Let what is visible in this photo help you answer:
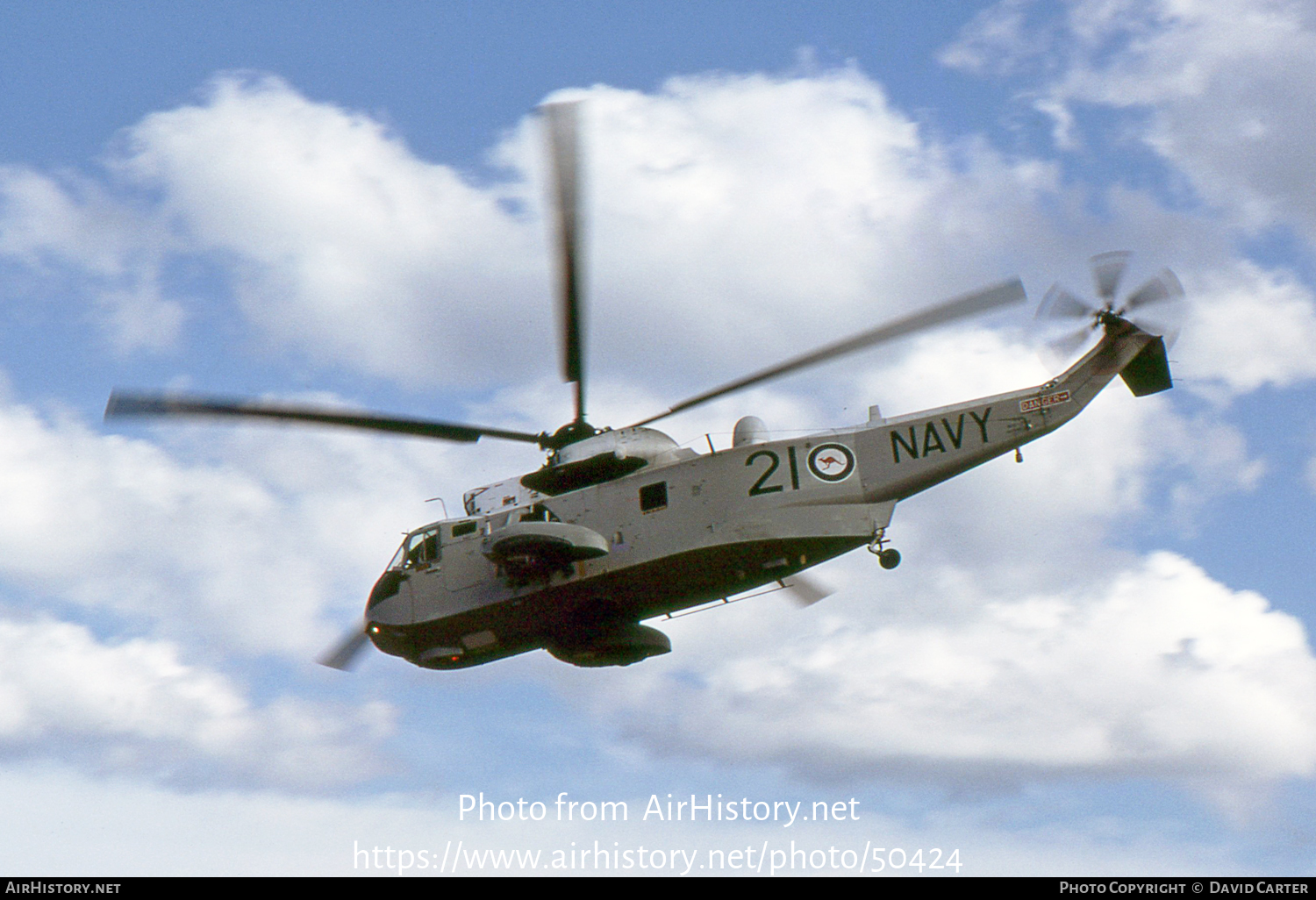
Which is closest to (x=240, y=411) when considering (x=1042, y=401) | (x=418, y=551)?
(x=418, y=551)

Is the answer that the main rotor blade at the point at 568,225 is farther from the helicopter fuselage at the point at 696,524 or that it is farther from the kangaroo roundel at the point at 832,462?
the kangaroo roundel at the point at 832,462

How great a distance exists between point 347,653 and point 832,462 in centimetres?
1321

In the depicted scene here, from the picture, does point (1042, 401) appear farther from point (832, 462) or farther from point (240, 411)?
point (240, 411)

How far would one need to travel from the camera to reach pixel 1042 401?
29.7 m

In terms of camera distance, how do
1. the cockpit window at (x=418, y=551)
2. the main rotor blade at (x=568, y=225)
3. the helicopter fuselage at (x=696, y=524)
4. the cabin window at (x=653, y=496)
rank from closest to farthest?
the main rotor blade at (x=568, y=225)
the helicopter fuselage at (x=696, y=524)
the cabin window at (x=653, y=496)
the cockpit window at (x=418, y=551)

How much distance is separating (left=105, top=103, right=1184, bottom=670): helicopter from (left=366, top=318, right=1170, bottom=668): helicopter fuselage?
0.03 meters

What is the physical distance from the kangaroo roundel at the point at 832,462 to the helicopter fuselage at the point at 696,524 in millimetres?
26

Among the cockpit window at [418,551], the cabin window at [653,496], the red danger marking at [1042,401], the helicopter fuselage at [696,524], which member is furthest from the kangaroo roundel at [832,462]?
the cockpit window at [418,551]

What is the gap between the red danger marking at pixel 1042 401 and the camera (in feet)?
97.2

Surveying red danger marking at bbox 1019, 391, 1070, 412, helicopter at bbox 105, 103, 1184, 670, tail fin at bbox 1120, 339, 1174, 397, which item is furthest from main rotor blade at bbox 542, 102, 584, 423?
tail fin at bbox 1120, 339, 1174, 397

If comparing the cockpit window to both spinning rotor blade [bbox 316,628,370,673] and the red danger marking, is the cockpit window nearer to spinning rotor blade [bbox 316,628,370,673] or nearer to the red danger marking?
spinning rotor blade [bbox 316,628,370,673]
